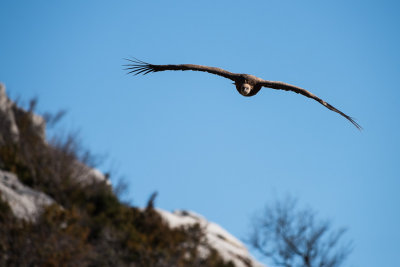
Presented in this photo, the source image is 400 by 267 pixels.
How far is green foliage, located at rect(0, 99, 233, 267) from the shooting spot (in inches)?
683

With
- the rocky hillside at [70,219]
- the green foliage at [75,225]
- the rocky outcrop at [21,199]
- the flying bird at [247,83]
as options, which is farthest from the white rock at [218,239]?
the flying bird at [247,83]

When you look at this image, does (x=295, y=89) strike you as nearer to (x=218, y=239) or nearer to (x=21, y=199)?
(x=21, y=199)

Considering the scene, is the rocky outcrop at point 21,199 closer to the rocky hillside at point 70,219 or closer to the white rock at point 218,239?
the rocky hillside at point 70,219

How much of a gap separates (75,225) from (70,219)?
29cm

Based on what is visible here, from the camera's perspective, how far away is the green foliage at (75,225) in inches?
683

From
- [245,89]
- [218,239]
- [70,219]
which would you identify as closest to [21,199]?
[70,219]

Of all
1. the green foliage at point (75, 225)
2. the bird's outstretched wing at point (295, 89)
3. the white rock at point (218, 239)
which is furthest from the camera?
the white rock at point (218, 239)

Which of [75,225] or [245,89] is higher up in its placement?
[245,89]

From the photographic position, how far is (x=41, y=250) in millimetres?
16906

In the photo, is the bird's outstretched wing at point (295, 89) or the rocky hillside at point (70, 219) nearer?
the bird's outstretched wing at point (295, 89)

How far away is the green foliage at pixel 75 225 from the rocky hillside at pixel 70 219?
26 mm

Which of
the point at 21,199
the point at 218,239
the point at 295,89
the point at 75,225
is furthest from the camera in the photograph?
the point at 218,239

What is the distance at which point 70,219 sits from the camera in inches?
758

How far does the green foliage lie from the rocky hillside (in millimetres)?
26
